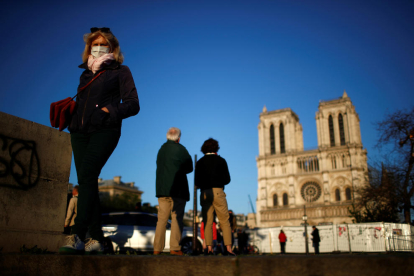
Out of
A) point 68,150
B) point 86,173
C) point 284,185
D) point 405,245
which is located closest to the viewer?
point 86,173

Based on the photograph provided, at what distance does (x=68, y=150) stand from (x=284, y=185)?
5661cm

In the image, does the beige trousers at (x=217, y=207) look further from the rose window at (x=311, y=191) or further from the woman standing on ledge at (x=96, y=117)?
the rose window at (x=311, y=191)

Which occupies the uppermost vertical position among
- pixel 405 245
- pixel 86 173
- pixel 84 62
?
pixel 84 62

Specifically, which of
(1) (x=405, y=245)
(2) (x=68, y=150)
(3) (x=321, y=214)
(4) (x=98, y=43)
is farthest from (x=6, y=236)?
(3) (x=321, y=214)

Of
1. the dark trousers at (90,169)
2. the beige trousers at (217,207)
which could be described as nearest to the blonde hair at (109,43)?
the dark trousers at (90,169)

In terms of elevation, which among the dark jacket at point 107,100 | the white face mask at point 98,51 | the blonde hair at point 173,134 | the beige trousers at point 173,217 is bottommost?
the beige trousers at point 173,217

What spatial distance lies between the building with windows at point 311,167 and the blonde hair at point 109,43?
54203 millimetres

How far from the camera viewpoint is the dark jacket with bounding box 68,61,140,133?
280 cm

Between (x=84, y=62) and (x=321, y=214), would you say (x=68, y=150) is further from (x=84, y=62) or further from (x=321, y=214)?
(x=321, y=214)

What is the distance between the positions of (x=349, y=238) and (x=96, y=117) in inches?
721

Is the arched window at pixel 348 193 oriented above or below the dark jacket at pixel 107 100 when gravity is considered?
above

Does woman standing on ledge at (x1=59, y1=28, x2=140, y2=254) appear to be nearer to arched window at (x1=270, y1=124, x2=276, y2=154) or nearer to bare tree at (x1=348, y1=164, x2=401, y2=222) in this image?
bare tree at (x1=348, y1=164, x2=401, y2=222)

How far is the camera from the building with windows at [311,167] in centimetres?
5425

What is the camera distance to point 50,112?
2906 millimetres
